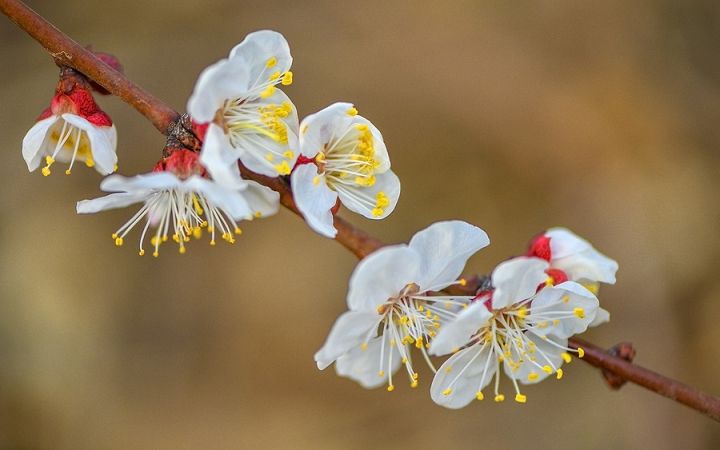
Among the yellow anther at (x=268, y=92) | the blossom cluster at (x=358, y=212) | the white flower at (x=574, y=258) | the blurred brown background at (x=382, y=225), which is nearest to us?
the blossom cluster at (x=358, y=212)

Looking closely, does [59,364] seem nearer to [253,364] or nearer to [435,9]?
[253,364]

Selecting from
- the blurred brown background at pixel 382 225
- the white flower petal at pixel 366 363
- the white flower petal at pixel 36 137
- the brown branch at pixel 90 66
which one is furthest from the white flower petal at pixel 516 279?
the blurred brown background at pixel 382 225

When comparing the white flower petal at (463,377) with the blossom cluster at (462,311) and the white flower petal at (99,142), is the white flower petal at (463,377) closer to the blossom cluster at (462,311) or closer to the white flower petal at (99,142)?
the blossom cluster at (462,311)

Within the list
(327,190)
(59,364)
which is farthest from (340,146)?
(59,364)

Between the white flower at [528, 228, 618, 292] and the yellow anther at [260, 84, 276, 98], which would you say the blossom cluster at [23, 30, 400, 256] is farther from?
the white flower at [528, 228, 618, 292]

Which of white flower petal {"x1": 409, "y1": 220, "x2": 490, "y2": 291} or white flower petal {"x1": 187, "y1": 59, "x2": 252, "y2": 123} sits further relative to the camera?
white flower petal {"x1": 409, "y1": 220, "x2": 490, "y2": 291}

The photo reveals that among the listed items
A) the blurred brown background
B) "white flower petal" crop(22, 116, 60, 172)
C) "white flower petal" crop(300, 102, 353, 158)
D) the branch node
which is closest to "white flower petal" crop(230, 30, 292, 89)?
"white flower petal" crop(300, 102, 353, 158)

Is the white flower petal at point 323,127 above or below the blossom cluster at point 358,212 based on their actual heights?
above
